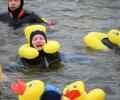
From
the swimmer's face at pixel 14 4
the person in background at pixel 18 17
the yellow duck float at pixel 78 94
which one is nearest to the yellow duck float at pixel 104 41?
the person in background at pixel 18 17

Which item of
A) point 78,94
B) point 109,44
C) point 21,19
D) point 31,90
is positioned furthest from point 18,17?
point 31,90

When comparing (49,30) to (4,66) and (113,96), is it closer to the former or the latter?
(4,66)

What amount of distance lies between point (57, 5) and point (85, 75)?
652 centimetres

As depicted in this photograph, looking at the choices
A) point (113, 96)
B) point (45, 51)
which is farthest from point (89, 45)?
point (113, 96)

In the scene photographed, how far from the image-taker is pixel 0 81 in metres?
8.51

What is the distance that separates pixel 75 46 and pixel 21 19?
233cm

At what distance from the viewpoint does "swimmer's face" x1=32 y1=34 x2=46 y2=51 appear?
940cm

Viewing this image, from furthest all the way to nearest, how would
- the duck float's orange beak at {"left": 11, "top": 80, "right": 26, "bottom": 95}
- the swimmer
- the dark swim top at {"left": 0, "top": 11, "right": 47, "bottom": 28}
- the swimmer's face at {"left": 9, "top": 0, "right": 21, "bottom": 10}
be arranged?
1. the swimmer's face at {"left": 9, "top": 0, "right": 21, "bottom": 10}
2. the dark swim top at {"left": 0, "top": 11, "right": 47, "bottom": 28}
3. the swimmer
4. the duck float's orange beak at {"left": 11, "top": 80, "right": 26, "bottom": 95}

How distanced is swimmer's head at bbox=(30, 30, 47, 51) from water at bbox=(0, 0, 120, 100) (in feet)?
1.76

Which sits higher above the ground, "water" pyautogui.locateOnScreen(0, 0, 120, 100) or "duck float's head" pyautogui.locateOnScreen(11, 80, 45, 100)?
"duck float's head" pyautogui.locateOnScreen(11, 80, 45, 100)

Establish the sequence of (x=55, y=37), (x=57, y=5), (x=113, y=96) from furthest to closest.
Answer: (x=57, y=5), (x=55, y=37), (x=113, y=96)

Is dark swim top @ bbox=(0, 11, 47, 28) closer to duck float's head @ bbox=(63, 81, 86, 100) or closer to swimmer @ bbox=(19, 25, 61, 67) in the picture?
swimmer @ bbox=(19, 25, 61, 67)

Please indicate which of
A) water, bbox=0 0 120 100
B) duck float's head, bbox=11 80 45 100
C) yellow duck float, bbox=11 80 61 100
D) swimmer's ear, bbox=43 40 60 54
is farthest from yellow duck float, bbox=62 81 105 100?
swimmer's ear, bbox=43 40 60 54

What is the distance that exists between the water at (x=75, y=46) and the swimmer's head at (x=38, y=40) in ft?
1.76
